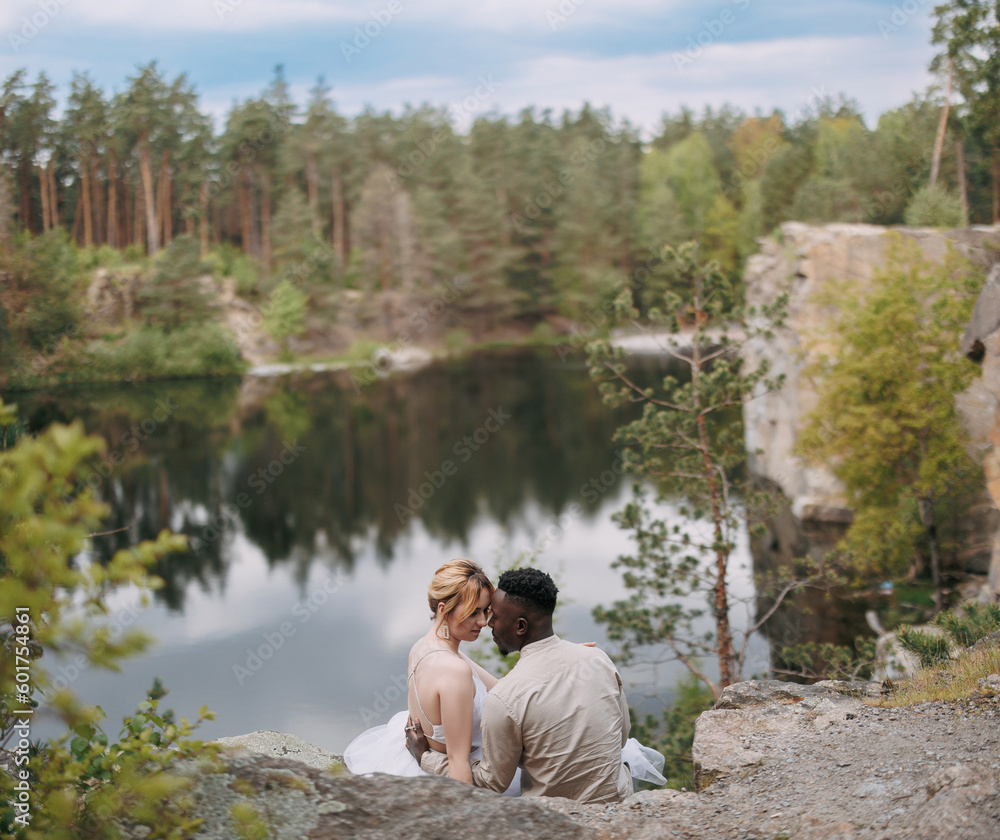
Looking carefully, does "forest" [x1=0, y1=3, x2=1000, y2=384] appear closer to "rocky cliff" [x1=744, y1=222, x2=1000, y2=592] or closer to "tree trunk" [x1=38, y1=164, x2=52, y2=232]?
"tree trunk" [x1=38, y1=164, x2=52, y2=232]

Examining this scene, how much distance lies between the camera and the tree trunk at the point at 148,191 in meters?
49.6

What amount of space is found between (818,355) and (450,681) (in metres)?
15.8

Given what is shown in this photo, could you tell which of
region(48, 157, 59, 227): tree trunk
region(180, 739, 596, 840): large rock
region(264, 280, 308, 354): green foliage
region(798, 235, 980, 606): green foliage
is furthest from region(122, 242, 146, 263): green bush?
region(180, 739, 596, 840): large rock

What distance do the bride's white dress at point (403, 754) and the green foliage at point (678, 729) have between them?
3728 mm

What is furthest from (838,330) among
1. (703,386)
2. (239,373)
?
(239,373)

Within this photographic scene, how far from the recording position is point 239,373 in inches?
1895

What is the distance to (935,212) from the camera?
2695 centimetres

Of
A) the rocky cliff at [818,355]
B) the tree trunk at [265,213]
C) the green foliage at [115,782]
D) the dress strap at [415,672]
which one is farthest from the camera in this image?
the tree trunk at [265,213]

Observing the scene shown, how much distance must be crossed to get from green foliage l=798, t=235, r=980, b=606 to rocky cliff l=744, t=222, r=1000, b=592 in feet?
2.96

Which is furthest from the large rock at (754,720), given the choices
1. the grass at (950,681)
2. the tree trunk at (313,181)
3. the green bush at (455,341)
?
the tree trunk at (313,181)

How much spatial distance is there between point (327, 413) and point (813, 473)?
2279 cm

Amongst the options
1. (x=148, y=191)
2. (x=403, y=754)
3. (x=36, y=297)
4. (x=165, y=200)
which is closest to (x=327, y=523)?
(x=36, y=297)

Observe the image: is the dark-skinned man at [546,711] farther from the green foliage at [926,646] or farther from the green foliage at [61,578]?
the green foliage at [926,646]

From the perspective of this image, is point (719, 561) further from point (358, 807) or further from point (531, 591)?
point (358, 807)
